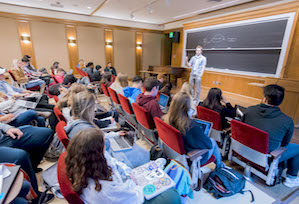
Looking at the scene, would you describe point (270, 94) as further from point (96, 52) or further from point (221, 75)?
point (96, 52)

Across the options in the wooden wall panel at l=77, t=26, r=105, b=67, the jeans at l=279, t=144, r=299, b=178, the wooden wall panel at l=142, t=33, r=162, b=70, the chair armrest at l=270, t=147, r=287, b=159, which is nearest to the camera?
the chair armrest at l=270, t=147, r=287, b=159

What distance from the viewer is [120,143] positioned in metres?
1.74

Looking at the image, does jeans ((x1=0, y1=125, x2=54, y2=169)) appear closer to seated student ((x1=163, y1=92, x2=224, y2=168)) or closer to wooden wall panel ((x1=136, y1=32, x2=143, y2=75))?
seated student ((x1=163, y1=92, x2=224, y2=168))

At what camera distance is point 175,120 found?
1.63 metres

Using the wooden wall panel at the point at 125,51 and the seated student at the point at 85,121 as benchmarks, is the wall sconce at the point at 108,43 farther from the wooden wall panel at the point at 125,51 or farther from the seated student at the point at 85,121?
the seated student at the point at 85,121

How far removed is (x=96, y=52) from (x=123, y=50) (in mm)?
1588

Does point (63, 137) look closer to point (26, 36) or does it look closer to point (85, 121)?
point (85, 121)

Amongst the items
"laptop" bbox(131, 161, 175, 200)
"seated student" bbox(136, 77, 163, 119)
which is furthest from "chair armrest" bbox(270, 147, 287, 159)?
"seated student" bbox(136, 77, 163, 119)

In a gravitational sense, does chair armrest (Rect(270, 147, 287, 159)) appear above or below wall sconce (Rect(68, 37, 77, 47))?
below

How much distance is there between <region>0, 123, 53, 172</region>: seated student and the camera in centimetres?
169

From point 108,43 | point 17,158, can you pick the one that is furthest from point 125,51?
point 17,158

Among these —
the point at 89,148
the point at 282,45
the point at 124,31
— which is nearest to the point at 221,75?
the point at 282,45

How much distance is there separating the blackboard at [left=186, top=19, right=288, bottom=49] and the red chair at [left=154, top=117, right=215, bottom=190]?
5.29 metres

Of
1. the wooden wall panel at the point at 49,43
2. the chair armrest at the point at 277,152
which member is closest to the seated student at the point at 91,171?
the chair armrest at the point at 277,152
